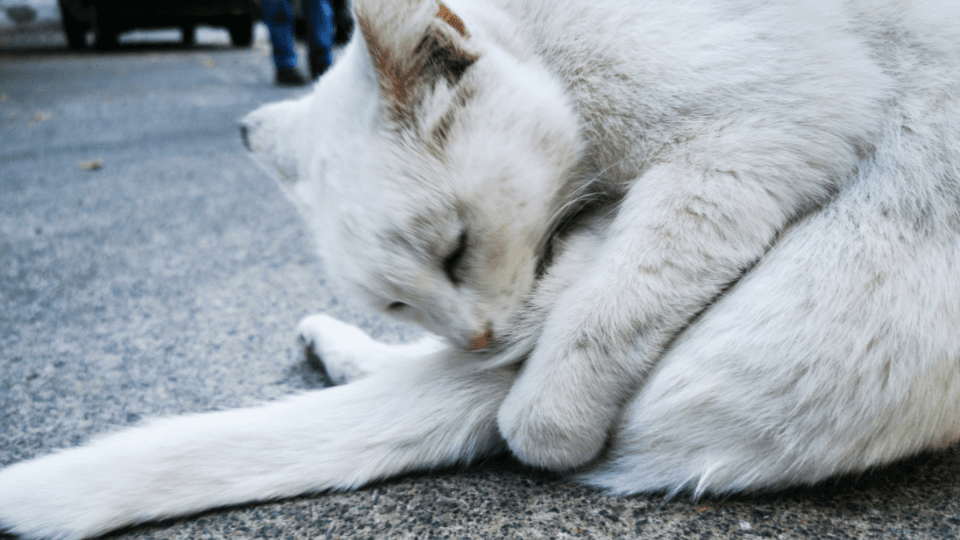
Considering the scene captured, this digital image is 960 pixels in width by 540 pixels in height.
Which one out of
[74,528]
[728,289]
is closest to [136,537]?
[74,528]

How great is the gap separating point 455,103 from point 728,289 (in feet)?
1.60

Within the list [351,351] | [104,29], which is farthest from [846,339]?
[104,29]

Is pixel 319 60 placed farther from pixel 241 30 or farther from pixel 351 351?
pixel 241 30

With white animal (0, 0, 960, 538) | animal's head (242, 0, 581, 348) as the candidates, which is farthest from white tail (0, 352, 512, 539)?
animal's head (242, 0, 581, 348)

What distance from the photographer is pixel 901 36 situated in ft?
3.08

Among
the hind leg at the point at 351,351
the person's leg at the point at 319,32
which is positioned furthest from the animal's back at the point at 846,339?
the person's leg at the point at 319,32

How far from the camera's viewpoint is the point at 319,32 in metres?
4.25

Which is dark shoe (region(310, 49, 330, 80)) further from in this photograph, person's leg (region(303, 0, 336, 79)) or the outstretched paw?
the outstretched paw

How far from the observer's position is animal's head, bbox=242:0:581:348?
3.09 feet

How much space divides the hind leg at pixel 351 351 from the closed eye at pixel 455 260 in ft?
0.80

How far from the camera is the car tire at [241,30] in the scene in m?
7.89

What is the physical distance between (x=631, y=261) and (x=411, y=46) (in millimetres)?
445

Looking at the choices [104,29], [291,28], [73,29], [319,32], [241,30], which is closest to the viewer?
[319,32]

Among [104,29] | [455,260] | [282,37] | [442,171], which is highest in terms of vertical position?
[442,171]
